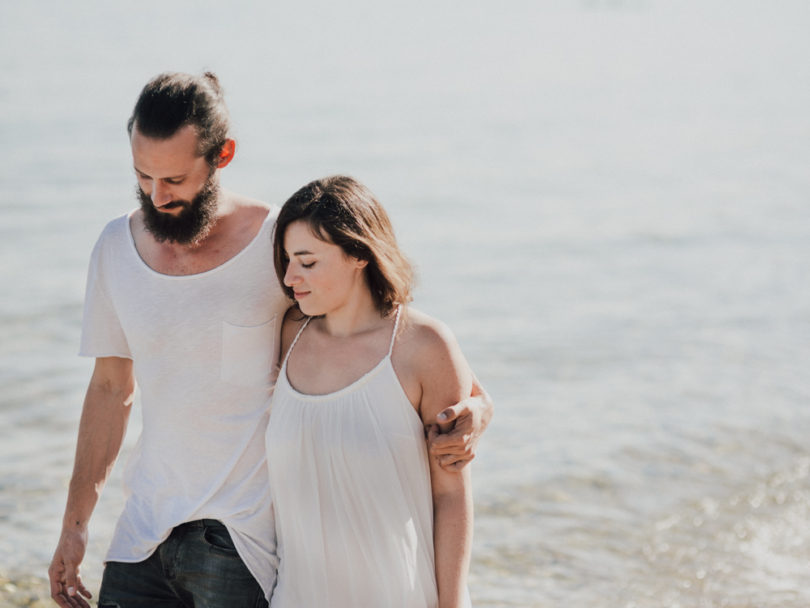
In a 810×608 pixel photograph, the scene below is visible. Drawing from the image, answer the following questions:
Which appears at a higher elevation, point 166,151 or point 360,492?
point 166,151

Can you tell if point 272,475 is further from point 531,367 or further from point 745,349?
point 745,349

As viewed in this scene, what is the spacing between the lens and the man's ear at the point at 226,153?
3.21 metres

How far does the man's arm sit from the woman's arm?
1086 millimetres

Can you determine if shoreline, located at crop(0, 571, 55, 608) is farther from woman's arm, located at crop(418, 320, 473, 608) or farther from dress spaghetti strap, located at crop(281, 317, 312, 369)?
woman's arm, located at crop(418, 320, 473, 608)

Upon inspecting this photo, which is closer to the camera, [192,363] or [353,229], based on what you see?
[353,229]

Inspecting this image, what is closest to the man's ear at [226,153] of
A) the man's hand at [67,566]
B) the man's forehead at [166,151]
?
the man's forehead at [166,151]

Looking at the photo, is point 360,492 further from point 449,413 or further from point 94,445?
point 94,445

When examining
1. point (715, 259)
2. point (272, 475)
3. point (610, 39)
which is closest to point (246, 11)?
point (610, 39)

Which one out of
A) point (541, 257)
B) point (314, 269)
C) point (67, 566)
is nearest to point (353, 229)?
point (314, 269)

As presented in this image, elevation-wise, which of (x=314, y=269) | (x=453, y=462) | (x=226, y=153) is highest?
→ (x=226, y=153)

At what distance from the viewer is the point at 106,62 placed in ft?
84.1

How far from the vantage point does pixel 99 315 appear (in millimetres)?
3299

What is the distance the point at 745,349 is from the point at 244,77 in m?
18.6

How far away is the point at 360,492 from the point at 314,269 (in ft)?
2.05
